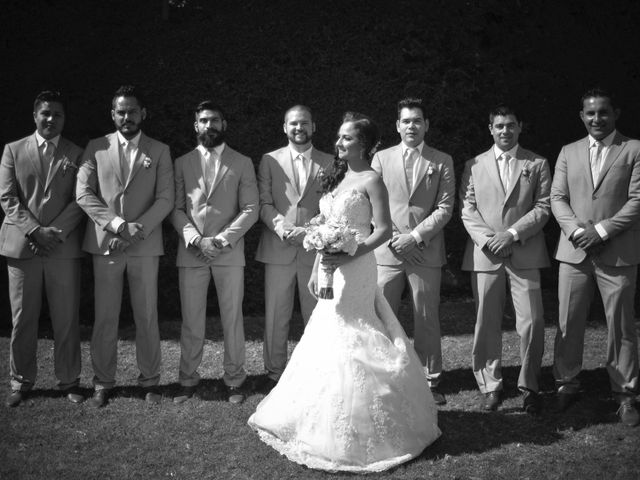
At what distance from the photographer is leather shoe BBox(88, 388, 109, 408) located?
598 centimetres

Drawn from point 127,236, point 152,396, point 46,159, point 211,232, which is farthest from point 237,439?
point 46,159

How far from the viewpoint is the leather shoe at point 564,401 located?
19.1 feet

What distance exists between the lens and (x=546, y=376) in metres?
6.64

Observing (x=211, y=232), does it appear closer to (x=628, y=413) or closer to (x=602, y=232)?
(x=602, y=232)

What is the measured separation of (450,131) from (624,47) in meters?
2.77

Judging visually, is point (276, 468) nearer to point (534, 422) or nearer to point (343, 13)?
point (534, 422)

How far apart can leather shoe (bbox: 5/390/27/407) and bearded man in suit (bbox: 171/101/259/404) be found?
1398mm

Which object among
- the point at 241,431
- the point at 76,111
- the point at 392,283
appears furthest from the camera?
the point at 76,111

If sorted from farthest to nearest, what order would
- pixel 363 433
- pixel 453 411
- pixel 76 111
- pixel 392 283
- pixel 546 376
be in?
pixel 76 111 → pixel 546 376 → pixel 392 283 → pixel 453 411 → pixel 363 433

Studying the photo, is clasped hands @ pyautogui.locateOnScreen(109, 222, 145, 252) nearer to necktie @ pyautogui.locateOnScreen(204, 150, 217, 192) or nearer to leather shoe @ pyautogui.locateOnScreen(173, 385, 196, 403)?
necktie @ pyautogui.locateOnScreen(204, 150, 217, 192)

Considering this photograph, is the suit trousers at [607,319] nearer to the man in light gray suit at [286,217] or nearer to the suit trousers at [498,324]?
Result: the suit trousers at [498,324]

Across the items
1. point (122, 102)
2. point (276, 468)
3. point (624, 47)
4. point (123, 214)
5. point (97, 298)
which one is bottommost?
point (276, 468)

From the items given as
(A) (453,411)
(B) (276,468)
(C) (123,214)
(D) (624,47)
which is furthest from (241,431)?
(D) (624,47)

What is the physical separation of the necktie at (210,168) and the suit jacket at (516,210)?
240 cm
